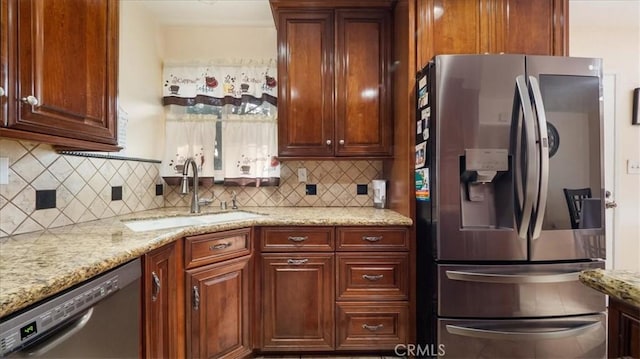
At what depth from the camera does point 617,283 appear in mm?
582

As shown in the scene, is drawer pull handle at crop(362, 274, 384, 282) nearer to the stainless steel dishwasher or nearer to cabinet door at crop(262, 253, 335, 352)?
cabinet door at crop(262, 253, 335, 352)

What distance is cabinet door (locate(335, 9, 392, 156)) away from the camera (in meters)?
2.03

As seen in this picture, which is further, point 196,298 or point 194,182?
point 194,182

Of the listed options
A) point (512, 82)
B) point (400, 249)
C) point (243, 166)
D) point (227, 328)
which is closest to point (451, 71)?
point (512, 82)

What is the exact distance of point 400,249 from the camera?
1.69 m

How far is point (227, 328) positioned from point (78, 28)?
5.21 ft

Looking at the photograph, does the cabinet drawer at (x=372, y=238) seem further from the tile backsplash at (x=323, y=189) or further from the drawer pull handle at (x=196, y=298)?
the drawer pull handle at (x=196, y=298)

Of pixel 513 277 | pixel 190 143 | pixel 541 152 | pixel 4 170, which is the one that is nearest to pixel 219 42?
pixel 190 143

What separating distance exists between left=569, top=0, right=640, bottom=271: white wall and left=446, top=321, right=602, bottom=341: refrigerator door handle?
1505 millimetres

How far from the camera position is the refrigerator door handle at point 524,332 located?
55.7 inches

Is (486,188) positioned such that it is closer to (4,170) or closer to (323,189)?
(323,189)

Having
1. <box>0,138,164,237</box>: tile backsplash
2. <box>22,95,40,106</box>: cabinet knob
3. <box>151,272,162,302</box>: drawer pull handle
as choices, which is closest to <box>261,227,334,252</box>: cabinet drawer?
<box>151,272,162,302</box>: drawer pull handle

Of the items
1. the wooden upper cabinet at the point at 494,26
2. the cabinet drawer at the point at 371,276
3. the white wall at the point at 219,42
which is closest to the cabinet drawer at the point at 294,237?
the cabinet drawer at the point at 371,276

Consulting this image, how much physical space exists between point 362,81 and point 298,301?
1584mm
